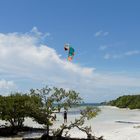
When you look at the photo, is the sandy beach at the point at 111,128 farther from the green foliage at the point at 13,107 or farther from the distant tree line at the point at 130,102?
the distant tree line at the point at 130,102

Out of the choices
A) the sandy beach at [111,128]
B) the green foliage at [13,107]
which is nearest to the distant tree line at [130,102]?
the sandy beach at [111,128]

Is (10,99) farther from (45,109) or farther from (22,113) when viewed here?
(45,109)

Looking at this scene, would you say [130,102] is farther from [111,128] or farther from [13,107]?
[13,107]

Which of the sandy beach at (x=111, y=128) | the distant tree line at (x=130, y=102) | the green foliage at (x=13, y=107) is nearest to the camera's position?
the sandy beach at (x=111, y=128)

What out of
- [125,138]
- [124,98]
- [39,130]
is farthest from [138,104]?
[125,138]

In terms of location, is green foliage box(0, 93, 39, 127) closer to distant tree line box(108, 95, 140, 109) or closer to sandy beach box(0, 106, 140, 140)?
sandy beach box(0, 106, 140, 140)

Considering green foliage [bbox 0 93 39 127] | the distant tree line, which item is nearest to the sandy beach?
green foliage [bbox 0 93 39 127]

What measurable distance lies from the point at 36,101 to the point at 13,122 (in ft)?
44.9

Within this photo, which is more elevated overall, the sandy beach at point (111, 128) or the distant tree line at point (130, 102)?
the distant tree line at point (130, 102)


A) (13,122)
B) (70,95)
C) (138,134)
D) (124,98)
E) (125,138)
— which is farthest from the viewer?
(124,98)

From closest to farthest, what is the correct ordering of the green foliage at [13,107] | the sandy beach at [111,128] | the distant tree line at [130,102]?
the sandy beach at [111,128], the green foliage at [13,107], the distant tree line at [130,102]

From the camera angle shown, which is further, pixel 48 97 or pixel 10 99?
pixel 10 99

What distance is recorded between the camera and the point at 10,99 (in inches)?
1646

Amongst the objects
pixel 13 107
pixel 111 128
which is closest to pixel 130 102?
pixel 111 128
